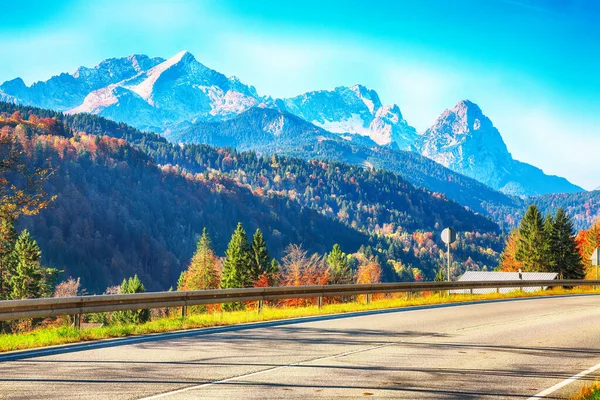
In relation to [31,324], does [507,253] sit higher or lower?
higher

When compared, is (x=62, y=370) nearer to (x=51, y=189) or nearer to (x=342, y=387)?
(x=342, y=387)

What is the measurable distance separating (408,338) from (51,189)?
183966mm

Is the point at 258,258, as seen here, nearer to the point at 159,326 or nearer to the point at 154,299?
the point at 154,299

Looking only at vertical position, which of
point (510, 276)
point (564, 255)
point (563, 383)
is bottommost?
point (510, 276)

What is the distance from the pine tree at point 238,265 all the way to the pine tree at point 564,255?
34343 mm

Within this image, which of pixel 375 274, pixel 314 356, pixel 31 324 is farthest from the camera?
pixel 375 274

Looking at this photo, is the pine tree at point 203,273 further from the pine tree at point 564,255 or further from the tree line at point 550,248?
the pine tree at point 564,255

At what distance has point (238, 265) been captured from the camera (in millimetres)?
70875

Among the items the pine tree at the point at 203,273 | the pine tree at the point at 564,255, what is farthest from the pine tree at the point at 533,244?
the pine tree at the point at 203,273

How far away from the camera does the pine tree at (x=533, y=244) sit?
71.6 meters

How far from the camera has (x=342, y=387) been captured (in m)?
8.09

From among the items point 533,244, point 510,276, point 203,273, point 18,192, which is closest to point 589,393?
point 18,192

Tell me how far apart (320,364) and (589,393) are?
3806 mm

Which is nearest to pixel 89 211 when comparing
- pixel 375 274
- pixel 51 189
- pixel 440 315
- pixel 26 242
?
pixel 51 189
